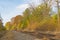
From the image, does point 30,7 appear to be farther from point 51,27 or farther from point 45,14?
point 51,27

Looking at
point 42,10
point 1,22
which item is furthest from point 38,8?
point 1,22

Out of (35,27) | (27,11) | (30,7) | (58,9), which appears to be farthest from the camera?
(27,11)

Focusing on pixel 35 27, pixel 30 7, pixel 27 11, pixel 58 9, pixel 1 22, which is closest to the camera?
pixel 1 22

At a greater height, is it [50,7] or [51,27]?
[50,7]

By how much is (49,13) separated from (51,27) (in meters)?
13.3

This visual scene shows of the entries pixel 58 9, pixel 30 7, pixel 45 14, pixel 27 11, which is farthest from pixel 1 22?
pixel 27 11

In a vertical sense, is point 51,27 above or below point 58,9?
below

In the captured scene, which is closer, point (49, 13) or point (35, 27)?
point (35, 27)

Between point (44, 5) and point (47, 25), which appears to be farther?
point (44, 5)

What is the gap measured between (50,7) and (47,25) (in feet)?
39.9

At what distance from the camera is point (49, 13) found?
38.5 metres

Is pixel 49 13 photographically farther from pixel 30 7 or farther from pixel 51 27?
pixel 51 27

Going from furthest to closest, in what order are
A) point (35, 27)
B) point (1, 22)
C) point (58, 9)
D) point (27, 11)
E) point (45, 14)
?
point (27, 11), point (45, 14), point (58, 9), point (35, 27), point (1, 22)

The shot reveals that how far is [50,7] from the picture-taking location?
3769 cm
